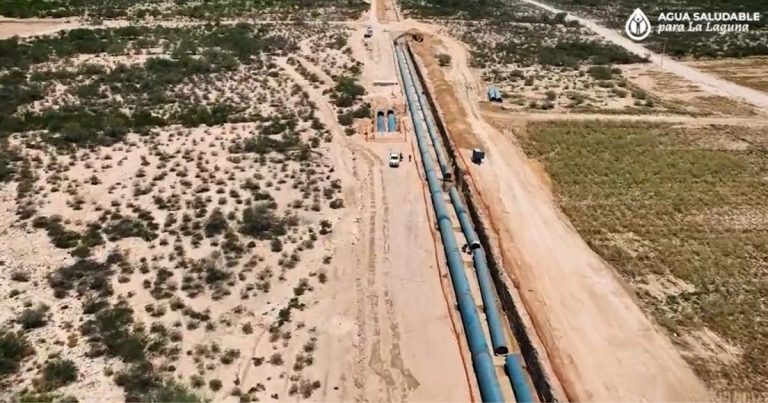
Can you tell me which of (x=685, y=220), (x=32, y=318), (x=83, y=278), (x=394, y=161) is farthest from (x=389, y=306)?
(x=685, y=220)

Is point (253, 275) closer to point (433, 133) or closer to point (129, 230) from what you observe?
point (129, 230)

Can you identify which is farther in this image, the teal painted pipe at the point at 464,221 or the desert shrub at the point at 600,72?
the desert shrub at the point at 600,72

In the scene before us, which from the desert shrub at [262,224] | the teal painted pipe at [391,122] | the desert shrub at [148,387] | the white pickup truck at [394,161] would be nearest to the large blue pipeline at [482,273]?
the white pickup truck at [394,161]

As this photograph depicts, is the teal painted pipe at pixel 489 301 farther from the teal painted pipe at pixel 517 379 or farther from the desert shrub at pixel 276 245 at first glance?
the desert shrub at pixel 276 245

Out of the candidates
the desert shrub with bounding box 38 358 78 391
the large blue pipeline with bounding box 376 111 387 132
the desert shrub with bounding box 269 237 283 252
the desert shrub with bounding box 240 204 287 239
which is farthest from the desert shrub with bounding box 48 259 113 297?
the large blue pipeline with bounding box 376 111 387 132

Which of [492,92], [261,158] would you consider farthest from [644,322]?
[492,92]

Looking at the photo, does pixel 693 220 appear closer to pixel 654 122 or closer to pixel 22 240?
pixel 654 122

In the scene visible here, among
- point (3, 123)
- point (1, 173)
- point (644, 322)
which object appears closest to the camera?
point (644, 322)
